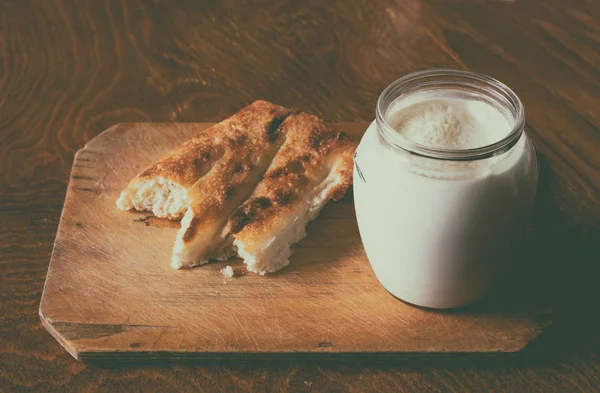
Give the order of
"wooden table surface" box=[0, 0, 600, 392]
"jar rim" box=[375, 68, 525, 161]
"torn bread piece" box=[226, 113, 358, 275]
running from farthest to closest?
1. "torn bread piece" box=[226, 113, 358, 275]
2. "wooden table surface" box=[0, 0, 600, 392]
3. "jar rim" box=[375, 68, 525, 161]

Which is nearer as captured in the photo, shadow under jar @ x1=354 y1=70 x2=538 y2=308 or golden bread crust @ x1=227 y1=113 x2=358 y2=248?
shadow under jar @ x1=354 y1=70 x2=538 y2=308

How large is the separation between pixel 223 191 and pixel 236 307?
22 centimetres

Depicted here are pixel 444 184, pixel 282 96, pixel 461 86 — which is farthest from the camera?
pixel 282 96

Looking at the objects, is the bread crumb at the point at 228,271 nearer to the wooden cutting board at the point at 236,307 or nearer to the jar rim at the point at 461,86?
the wooden cutting board at the point at 236,307

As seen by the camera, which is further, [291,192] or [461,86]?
[291,192]

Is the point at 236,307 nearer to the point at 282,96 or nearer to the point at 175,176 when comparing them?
the point at 175,176

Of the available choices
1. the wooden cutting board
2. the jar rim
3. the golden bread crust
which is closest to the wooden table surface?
the wooden cutting board

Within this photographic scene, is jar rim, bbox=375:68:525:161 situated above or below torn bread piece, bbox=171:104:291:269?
above

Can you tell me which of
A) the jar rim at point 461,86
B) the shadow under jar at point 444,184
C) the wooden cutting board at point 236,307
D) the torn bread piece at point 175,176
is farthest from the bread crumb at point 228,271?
the jar rim at point 461,86

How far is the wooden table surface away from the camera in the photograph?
1263 millimetres

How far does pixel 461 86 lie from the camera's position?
1.28 metres

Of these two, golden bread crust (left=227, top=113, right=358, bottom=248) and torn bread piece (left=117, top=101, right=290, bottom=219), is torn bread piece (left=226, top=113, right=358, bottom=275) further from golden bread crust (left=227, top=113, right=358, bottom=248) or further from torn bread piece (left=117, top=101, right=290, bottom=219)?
torn bread piece (left=117, top=101, right=290, bottom=219)

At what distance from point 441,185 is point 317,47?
101cm

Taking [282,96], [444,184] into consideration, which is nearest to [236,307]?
[444,184]
